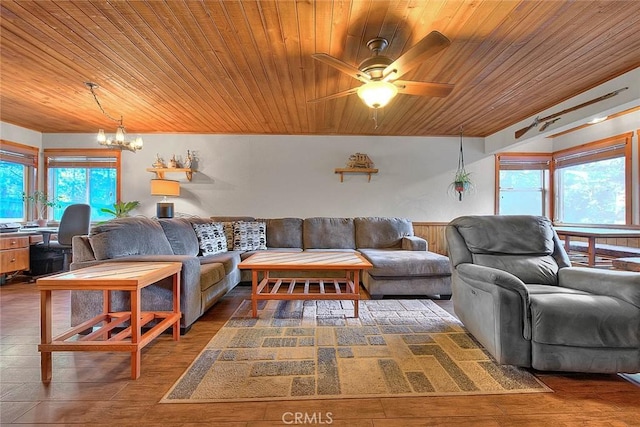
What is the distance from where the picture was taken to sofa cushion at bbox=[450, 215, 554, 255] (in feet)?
7.54

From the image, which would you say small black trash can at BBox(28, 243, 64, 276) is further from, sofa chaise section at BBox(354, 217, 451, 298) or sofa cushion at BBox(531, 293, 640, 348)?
sofa cushion at BBox(531, 293, 640, 348)

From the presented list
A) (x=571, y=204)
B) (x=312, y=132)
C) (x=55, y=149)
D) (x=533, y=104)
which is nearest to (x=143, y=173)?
(x=55, y=149)

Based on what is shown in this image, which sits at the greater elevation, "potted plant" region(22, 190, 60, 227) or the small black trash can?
"potted plant" region(22, 190, 60, 227)

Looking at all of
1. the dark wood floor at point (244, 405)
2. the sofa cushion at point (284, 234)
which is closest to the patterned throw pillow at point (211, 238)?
the sofa cushion at point (284, 234)

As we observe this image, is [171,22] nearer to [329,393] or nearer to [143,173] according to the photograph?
[329,393]

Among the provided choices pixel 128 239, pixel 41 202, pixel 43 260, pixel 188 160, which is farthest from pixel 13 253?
pixel 128 239

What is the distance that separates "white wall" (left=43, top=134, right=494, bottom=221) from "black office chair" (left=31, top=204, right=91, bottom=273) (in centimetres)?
97

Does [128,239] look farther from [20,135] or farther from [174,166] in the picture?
[20,135]

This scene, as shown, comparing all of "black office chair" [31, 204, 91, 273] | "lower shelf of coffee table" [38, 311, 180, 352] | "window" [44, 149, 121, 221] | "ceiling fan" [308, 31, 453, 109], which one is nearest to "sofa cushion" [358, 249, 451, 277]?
"ceiling fan" [308, 31, 453, 109]

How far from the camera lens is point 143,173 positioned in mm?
4809

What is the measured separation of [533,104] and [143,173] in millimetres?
5891

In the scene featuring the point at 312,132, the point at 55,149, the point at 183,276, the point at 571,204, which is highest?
the point at 312,132

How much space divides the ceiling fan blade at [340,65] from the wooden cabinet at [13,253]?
4.53m

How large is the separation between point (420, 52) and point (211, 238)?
10.1 feet
